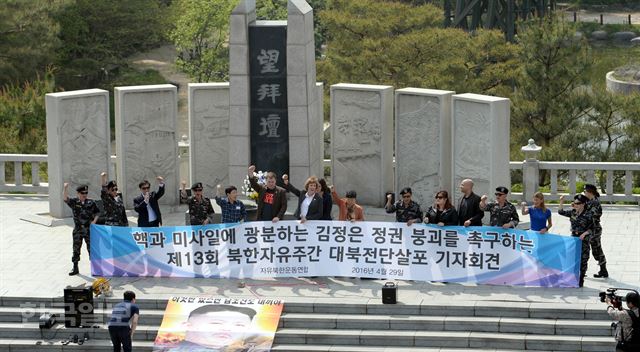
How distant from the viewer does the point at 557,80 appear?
42594mm

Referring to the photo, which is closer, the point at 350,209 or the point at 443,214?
the point at 443,214

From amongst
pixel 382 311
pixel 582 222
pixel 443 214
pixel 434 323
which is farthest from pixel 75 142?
pixel 582 222

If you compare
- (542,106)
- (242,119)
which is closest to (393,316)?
(242,119)

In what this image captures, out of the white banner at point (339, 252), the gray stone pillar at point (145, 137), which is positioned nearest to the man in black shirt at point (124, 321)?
the white banner at point (339, 252)

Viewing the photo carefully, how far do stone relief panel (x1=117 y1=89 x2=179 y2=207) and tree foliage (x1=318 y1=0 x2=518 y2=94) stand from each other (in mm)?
15102

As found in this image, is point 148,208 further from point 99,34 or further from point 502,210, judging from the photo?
point 99,34

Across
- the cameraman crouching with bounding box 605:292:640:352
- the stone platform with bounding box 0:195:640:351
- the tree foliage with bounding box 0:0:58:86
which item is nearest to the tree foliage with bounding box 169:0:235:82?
the tree foliage with bounding box 0:0:58:86

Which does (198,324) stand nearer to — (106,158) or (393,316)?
(393,316)

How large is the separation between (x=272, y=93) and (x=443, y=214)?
6203 mm

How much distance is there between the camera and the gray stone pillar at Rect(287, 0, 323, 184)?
3125 centimetres

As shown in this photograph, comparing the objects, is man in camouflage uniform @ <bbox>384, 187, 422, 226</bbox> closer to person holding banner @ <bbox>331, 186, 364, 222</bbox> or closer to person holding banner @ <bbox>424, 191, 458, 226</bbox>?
person holding banner @ <bbox>424, 191, 458, 226</bbox>

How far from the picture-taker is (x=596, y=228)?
87.2 ft

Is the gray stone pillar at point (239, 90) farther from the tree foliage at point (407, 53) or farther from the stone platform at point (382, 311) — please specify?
the tree foliage at point (407, 53)

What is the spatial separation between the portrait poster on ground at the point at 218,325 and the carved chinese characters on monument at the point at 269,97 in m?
6.16
